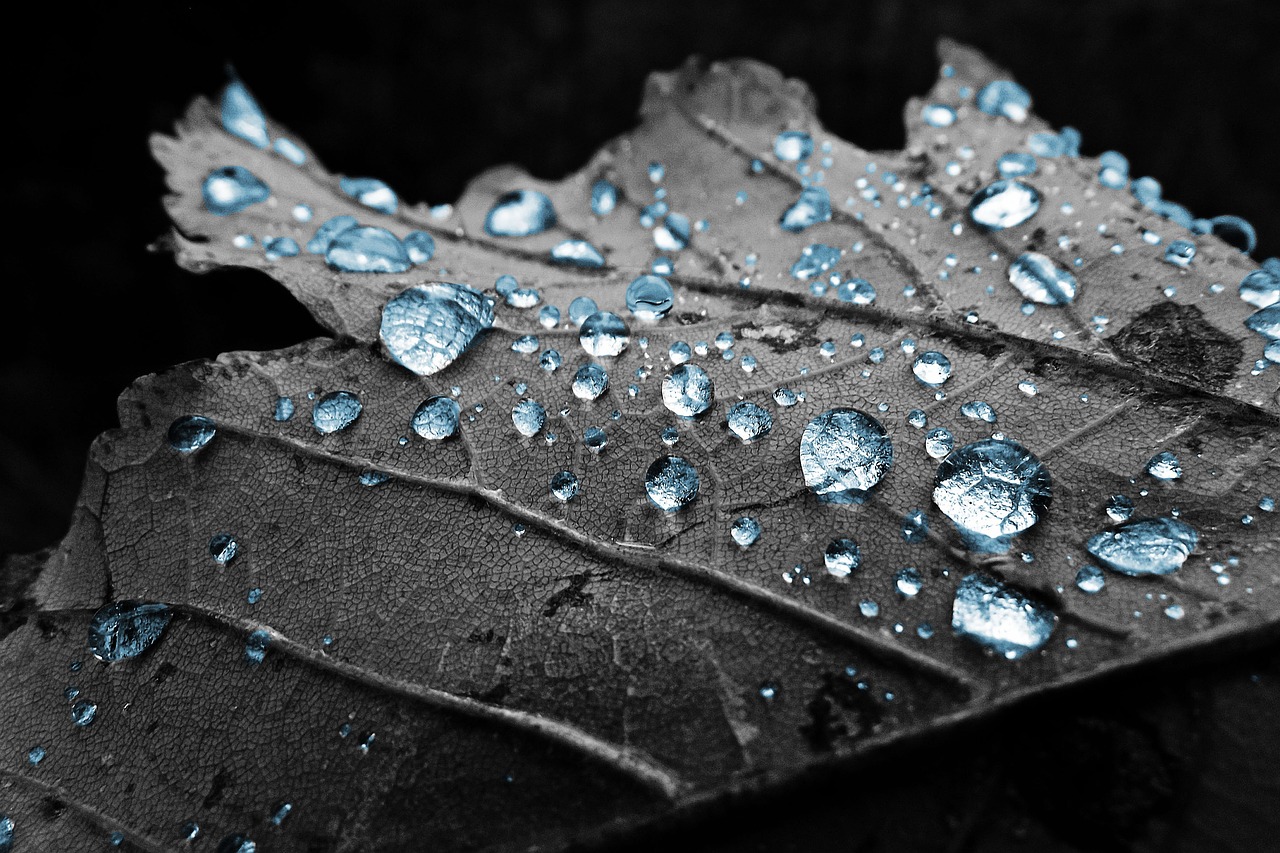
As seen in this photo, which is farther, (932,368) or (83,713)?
(932,368)

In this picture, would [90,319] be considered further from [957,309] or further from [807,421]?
[957,309]

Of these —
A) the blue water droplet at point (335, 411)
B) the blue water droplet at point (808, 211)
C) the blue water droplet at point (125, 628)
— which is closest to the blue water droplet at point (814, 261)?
the blue water droplet at point (808, 211)

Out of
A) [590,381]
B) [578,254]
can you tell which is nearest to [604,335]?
[590,381]

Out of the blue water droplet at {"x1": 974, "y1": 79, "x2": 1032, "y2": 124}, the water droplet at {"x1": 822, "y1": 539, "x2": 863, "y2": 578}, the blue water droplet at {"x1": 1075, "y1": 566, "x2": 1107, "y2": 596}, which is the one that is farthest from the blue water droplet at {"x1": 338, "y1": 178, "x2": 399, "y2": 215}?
the blue water droplet at {"x1": 1075, "y1": 566, "x2": 1107, "y2": 596}

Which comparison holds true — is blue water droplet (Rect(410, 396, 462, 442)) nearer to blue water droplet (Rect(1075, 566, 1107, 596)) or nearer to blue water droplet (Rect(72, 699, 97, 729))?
blue water droplet (Rect(72, 699, 97, 729))

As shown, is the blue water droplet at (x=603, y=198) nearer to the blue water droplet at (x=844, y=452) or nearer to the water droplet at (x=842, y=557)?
the blue water droplet at (x=844, y=452)

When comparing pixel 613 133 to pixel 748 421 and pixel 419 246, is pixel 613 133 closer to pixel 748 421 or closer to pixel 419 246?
pixel 419 246
